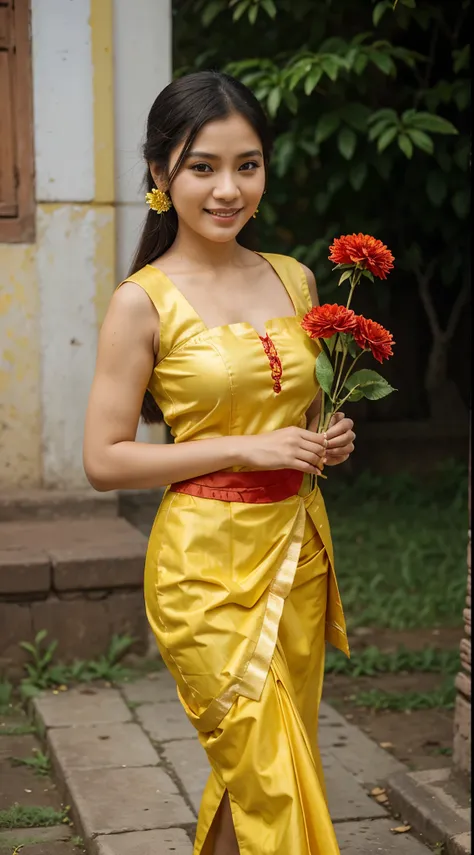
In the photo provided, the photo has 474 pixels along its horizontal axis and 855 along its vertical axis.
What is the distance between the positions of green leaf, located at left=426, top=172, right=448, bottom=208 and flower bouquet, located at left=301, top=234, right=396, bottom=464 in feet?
13.0

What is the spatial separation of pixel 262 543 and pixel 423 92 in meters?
→ 4.32

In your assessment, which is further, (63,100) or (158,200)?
(63,100)

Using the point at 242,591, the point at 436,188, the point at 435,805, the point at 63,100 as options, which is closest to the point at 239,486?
the point at 242,591

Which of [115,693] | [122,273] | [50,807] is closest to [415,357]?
[122,273]

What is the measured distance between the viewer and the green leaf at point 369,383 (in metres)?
2.47

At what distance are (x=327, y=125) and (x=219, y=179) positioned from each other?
Result: 3.43m

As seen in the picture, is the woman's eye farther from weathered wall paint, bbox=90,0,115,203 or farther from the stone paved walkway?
weathered wall paint, bbox=90,0,115,203

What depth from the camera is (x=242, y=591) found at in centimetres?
244

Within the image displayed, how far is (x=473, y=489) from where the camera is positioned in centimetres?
360

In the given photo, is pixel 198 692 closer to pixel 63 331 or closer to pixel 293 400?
pixel 293 400

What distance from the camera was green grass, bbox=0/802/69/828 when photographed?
3516 mm

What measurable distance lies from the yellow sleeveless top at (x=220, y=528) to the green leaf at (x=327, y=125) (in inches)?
131

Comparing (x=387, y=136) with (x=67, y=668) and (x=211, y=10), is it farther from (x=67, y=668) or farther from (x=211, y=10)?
(x=67, y=668)

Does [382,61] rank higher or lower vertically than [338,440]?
higher
